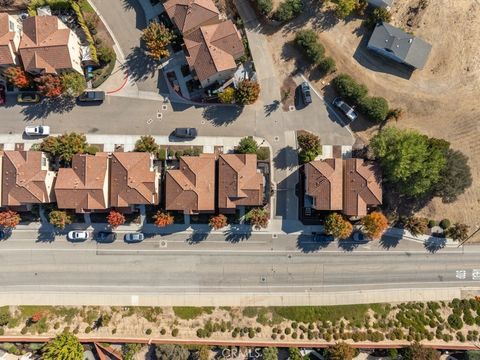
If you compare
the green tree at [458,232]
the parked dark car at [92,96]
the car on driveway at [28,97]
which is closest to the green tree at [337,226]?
the green tree at [458,232]

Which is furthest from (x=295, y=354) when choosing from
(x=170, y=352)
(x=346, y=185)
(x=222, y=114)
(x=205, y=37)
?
(x=205, y=37)

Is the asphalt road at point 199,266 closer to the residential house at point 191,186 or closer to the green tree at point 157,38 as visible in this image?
the residential house at point 191,186

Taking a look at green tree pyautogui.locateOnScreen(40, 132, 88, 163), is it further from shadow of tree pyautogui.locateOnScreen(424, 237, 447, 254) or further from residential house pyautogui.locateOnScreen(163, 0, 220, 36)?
shadow of tree pyautogui.locateOnScreen(424, 237, 447, 254)

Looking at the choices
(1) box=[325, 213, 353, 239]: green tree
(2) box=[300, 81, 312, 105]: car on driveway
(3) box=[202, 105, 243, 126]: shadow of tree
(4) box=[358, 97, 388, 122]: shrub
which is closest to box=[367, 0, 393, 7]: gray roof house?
(4) box=[358, 97, 388, 122]: shrub

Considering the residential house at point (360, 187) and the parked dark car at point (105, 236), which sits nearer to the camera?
the residential house at point (360, 187)

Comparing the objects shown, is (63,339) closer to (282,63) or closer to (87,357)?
(87,357)

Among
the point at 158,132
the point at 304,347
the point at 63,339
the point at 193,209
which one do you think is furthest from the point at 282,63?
the point at 63,339
